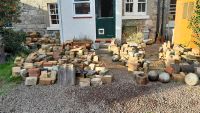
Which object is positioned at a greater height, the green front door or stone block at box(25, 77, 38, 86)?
the green front door

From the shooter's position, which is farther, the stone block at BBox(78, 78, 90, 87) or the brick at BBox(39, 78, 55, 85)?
the brick at BBox(39, 78, 55, 85)

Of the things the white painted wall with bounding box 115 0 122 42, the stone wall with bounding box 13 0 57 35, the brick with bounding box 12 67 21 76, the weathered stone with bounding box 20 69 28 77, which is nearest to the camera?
the weathered stone with bounding box 20 69 28 77

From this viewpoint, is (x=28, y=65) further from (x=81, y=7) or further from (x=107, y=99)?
(x=81, y=7)

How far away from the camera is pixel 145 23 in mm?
11781

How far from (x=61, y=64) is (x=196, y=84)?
3.72 m

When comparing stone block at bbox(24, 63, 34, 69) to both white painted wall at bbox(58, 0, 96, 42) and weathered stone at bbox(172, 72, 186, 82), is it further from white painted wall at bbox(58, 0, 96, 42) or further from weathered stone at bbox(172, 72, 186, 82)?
white painted wall at bbox(58, 0, 96, 42)

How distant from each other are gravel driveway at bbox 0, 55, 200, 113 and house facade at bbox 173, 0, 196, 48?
300cm

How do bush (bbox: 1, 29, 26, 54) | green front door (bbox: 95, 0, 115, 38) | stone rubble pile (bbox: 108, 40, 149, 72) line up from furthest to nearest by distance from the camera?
1. green front door (bbox: 95, 0, 115, 38)
2. bush (bbox: 1, 29, 26, 54)
3. stone rubble pile (bbox: 108, 40, 149, 72)

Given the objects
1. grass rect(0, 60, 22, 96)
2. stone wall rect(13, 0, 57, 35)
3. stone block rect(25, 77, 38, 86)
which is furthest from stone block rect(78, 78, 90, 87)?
stone wall rect(13, 0, 57, 35)

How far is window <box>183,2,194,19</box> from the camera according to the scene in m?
8.09

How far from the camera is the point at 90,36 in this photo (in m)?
11.2

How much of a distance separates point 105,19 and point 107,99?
652 centimetres

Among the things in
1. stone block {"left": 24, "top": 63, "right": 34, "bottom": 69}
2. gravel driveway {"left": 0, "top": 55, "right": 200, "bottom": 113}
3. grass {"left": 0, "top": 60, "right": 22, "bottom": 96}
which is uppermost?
stone block {"left": 24, "top": 63, "right": 34, "bottom": 69}

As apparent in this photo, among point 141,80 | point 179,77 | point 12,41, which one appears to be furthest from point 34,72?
point 179,77
